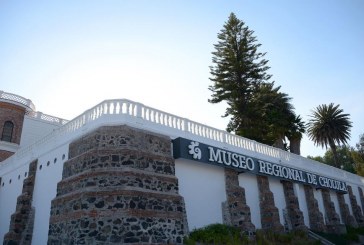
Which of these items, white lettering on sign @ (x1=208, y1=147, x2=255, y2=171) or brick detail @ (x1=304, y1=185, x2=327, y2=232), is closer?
white lettering on sign @ (x1=208, y1=147, x2=255, y2=171)

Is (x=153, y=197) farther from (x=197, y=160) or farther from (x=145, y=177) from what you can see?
(x=197, y=160)

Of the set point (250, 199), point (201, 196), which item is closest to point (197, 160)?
point (201, 196)

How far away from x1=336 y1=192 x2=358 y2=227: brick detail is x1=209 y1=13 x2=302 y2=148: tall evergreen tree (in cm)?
799

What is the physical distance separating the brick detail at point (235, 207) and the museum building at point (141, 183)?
2.0 inches

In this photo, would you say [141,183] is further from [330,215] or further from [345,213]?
[345,213]

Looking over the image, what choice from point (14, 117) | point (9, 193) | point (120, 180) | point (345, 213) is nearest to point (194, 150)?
point (120, 180)

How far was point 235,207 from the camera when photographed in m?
16.4

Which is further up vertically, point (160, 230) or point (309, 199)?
point (309, 199)

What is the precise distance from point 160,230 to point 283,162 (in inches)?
492

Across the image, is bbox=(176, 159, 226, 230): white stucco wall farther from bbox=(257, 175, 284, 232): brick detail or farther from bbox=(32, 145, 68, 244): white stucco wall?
bbox=(32, 145, 68, 244): white stucco wall

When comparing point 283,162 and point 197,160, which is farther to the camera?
point 283,162

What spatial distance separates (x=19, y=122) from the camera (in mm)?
29594

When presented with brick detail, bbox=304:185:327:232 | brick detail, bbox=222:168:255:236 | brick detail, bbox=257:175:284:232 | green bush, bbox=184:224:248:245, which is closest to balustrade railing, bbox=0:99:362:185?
brick detail, bbox=257:175:284:232

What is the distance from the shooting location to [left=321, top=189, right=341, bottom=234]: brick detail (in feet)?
79.1
